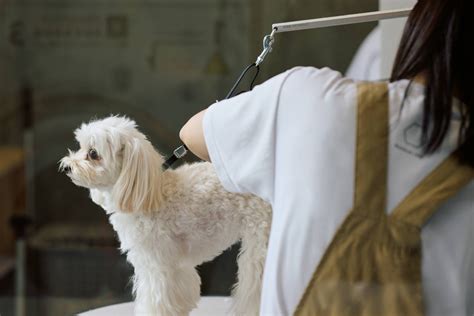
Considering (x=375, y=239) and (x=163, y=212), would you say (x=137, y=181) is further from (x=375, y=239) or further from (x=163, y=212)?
(x=375, y=239)

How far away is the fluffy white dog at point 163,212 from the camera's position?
0.79 m

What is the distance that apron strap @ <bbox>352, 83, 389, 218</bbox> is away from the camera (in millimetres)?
673

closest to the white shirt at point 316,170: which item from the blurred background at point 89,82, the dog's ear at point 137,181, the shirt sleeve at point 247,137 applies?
the shirt sleeve at point 247,137

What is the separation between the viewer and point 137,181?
2.57ft

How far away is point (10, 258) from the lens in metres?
1.61

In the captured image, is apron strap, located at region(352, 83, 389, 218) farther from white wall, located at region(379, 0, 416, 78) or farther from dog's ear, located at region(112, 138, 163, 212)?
white wall, located at region(379, 0, 416, 78)

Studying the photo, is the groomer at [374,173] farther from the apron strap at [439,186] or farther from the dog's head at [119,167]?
the dog's head at [119,167]

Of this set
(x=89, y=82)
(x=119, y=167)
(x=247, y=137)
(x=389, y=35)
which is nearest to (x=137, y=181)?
(x=119, y=167)

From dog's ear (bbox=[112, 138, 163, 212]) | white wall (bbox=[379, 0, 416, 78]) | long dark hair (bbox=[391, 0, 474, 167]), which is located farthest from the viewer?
white wall (bbox=[379, 0, 416, 78])

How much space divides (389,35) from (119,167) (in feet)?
1.61

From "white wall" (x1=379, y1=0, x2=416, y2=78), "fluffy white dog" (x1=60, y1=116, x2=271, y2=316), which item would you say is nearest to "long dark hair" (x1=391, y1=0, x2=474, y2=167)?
"fluffy white dog" (x1=60, y1=116, x2=271, y2=316)

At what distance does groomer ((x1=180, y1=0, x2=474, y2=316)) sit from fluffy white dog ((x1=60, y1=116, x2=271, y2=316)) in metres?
0.10

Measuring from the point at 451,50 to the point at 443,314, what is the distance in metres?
0.25

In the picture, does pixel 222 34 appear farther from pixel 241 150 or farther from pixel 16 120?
pixel 241 150
